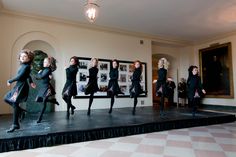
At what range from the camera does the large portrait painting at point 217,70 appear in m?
7.52

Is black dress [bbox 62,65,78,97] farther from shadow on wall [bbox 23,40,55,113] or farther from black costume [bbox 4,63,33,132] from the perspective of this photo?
shadow on wall [bbox 23,40,55,113]

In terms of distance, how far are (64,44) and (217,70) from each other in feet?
20.4

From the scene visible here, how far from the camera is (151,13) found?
5.60 m

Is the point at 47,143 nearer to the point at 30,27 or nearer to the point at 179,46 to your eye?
the point at 30,27

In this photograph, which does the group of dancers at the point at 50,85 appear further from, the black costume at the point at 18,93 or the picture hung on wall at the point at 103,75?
the picture hung on wall at the point at 103,75

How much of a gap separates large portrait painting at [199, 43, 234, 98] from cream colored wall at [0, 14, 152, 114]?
8.82 ft

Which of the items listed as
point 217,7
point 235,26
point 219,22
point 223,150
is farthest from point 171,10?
point 223,150

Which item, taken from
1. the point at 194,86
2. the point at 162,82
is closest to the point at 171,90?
the point at 194,86

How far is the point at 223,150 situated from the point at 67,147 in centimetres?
216

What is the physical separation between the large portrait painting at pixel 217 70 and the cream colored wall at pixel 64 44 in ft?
8.82

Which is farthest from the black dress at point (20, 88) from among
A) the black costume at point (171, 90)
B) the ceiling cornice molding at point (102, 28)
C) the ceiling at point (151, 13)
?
the black costume at point (171, 90)

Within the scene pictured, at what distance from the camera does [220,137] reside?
3279mm

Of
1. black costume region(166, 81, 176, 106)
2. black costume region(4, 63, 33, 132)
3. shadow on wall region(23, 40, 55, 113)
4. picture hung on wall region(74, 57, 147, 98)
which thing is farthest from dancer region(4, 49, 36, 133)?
black costume region(166, 81, 176, 106)

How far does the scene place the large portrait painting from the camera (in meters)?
7.52
